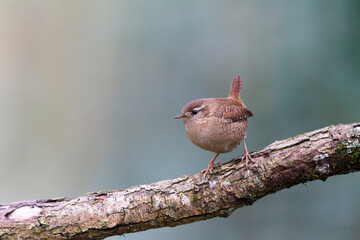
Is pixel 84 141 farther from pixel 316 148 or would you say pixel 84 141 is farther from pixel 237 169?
pixel 316 148

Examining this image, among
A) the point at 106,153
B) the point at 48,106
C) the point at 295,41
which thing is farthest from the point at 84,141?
the point at 295,41

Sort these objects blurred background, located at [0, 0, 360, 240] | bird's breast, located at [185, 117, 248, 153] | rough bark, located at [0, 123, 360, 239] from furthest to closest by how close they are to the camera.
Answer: blurred background, located at [0, 0, 360, 240]
bird's breast, located at [185, 117, 248, 153]
rough bark, located at [0, 123, 360, 239]

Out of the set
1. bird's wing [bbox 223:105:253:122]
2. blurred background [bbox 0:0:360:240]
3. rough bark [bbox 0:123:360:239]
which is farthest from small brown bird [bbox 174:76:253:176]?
blurred background [bbox 0:0:360:240]

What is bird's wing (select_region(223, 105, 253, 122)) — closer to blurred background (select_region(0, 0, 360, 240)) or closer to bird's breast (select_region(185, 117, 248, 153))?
bird's breast (select_region(185, 117, 248, 153))

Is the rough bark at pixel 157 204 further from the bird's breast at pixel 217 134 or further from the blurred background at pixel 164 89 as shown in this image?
the blurred background at pixel 164 89

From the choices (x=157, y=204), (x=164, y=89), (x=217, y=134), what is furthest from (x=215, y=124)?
(x=164, y=89)

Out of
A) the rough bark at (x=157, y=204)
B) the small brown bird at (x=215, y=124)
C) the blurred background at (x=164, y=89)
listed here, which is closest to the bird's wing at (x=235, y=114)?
the small brown bird at (x=215, y=124)
